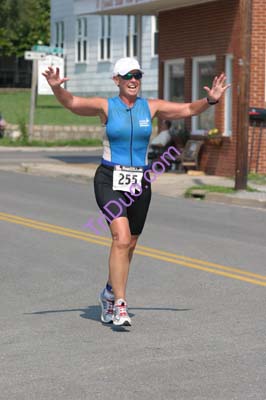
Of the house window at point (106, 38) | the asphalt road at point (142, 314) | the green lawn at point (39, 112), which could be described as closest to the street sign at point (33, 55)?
the green lawn at point (39, 112)

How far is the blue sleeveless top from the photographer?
8711mm

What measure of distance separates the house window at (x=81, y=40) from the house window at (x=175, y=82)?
3375 centimetres

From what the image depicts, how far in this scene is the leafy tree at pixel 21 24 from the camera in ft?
231

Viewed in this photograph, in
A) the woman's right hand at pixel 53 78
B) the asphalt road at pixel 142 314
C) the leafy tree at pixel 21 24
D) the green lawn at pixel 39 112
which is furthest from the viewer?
the leafy tree at pixel 21 24

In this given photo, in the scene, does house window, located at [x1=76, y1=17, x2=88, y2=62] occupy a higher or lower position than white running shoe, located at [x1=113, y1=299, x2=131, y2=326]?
higher

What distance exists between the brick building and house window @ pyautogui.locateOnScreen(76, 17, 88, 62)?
33.2 metres

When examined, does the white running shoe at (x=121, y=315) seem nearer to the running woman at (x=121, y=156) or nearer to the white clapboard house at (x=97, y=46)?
the running woman at (x=121, y=156)

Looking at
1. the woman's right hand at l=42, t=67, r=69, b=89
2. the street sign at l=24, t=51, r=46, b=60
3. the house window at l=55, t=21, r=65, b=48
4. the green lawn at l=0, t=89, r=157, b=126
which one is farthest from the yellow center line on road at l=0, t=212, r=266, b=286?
the house window at l=55, t=21, r=65, b=48

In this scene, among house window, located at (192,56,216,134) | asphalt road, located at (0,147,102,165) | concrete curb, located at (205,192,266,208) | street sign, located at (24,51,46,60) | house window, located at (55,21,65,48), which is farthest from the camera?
house window, located at (55,21,65,48)

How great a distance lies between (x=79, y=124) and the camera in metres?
47.5

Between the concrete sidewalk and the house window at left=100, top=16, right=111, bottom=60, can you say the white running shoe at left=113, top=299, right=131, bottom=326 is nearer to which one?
the concrete sidewalk

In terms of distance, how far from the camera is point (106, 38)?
2344 inches

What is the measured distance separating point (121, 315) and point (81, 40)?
54875 mm

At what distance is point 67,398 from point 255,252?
7.12m
